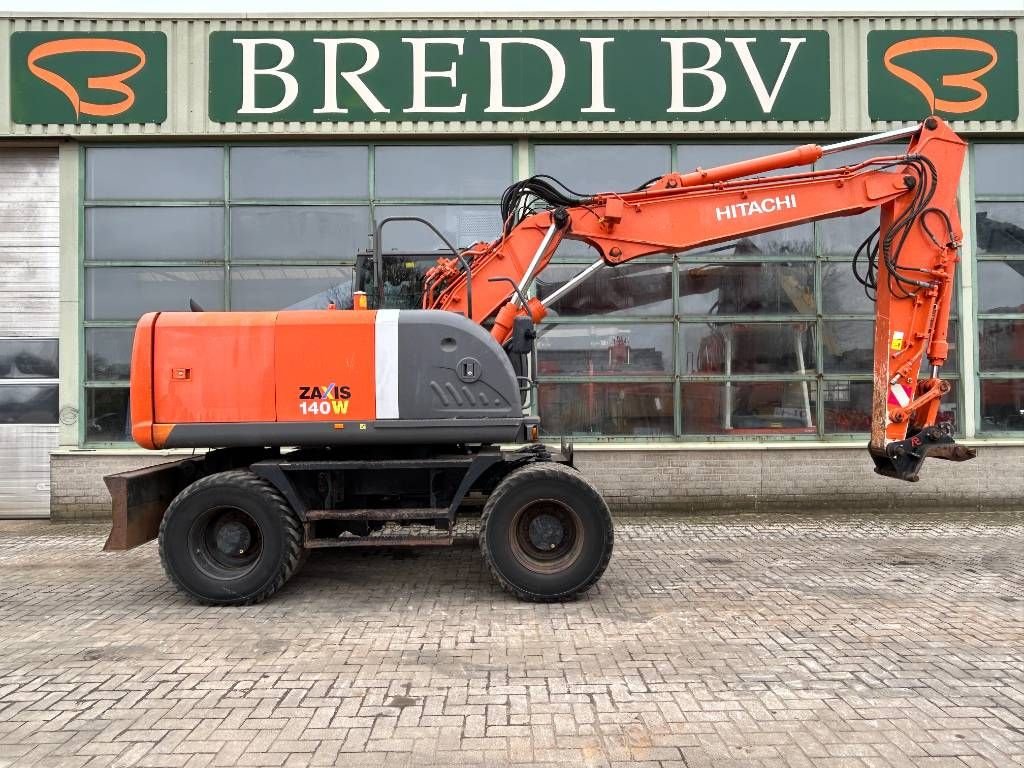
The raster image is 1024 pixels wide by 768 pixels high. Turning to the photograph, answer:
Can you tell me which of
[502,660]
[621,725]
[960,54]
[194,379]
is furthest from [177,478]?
[960,54]

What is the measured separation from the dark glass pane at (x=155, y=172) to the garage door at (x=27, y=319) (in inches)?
24.4

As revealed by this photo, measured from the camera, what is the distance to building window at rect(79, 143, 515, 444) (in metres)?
9.34

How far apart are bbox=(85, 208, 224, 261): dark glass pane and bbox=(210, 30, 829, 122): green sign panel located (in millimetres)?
1384

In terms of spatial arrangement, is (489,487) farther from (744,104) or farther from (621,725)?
(744,104)

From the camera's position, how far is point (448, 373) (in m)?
5.48

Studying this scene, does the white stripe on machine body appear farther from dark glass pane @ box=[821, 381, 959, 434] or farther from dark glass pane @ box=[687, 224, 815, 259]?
dark glass pane @ box=[821, 381, 959, 434]

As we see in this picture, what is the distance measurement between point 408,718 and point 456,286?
3667mm

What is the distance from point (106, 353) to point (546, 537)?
23.1 ft

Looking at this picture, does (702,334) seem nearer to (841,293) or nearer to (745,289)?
(745,289)

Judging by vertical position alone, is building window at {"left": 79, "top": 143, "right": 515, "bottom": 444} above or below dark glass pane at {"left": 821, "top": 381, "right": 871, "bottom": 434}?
above

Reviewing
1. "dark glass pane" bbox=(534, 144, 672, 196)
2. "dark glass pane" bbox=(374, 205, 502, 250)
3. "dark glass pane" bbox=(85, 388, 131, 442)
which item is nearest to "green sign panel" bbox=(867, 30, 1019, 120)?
"dark glass pane" bbox=(534, 144, 672, 196)

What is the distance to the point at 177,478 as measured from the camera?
6.13m

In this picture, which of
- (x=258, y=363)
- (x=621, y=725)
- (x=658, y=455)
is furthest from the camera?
(x=658, y=455)

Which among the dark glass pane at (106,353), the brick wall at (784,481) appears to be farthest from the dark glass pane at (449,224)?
the dark glass pane at (106,353)
